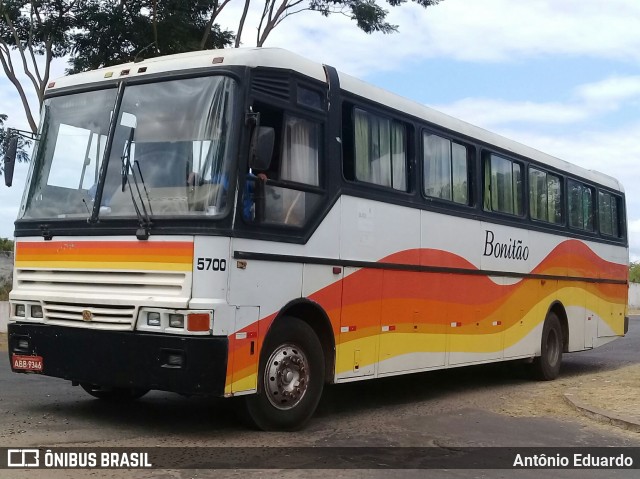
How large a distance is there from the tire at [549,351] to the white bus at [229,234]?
12.8ft

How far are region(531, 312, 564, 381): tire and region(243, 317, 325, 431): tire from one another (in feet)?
21.4

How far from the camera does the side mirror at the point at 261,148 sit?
24.8 ft

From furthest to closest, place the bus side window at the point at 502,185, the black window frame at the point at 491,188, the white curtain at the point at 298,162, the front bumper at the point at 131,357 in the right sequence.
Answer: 1. the bus side window at the point at 502,185
2. the black window frame at the point at 491,188
3. the white curtain at the point at 298,162
4. the front bumper at the point at 131,357

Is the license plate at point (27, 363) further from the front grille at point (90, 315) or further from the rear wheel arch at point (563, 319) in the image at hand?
the rear wheel arch at point (563, 319)

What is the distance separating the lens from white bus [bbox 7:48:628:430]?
7406 millimetres

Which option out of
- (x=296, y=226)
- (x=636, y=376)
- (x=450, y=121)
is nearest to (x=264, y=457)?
(x=296, y=226)

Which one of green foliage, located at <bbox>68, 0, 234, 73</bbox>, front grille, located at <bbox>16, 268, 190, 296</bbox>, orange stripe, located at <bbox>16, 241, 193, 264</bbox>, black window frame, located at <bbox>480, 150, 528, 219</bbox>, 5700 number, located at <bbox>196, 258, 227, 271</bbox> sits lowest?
front grille, located at <bbox>16, 268, 190, 296</bbox>

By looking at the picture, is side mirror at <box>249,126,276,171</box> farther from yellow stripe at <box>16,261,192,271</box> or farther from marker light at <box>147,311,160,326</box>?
marker light at <box>147,311,160,326</box>

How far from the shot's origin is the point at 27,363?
26.7 feet

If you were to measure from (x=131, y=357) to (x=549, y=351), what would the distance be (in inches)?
341

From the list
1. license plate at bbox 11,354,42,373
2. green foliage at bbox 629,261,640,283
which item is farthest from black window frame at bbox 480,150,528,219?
green foliage at bbox 629,261,640,283

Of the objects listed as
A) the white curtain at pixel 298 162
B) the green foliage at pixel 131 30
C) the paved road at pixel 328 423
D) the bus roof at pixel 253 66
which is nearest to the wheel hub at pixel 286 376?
the paved road at pixel 328 423

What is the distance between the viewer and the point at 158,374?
7.36 meters

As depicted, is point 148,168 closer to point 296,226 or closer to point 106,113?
point 106,113
